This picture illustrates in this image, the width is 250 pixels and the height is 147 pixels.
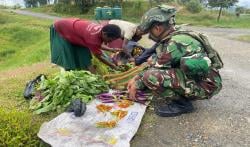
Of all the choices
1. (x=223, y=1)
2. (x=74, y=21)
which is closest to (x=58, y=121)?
Answer: (x=74, y=21)

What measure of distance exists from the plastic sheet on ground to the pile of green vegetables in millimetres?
364

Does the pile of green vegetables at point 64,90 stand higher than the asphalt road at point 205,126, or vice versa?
the pile of green vegetables at point 64,90

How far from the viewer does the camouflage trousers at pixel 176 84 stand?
491 centimetres

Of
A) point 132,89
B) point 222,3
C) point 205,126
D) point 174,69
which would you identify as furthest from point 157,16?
point 222,3

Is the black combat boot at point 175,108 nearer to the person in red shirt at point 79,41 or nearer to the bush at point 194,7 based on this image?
the person in red shirt at point 79,41

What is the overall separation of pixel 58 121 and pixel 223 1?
28071 mm

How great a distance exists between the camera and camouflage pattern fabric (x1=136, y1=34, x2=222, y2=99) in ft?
15.9

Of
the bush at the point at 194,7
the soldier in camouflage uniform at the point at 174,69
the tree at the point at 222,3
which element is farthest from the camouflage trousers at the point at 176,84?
the bush at the point at 194,7

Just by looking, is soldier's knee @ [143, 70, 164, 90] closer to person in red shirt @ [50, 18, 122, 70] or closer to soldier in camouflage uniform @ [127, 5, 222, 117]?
soldier in camouflage uniform @ [127, 5, 222, 117]

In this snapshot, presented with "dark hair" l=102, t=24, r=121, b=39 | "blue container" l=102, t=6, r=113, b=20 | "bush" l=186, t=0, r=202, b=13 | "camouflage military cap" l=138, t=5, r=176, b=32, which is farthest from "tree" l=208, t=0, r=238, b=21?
"camouflage military cap" l=138, t=5, r=176, b=32

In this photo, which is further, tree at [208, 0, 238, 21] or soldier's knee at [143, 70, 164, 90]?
tree at [208, 0, 238, 21]

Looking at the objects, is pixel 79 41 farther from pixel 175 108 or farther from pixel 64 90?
pixel 175 108

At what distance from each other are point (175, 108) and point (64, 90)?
141 cm

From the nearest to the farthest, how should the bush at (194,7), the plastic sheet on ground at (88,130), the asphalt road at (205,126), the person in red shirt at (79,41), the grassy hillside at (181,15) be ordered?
1. the plastic sheet on ground at (88,130)
2. the asphalt road at (205,126)
3. the person in red shirt at (79,41)
4. the grassy hillside at (181,15)
5. the bush at (194,7)
